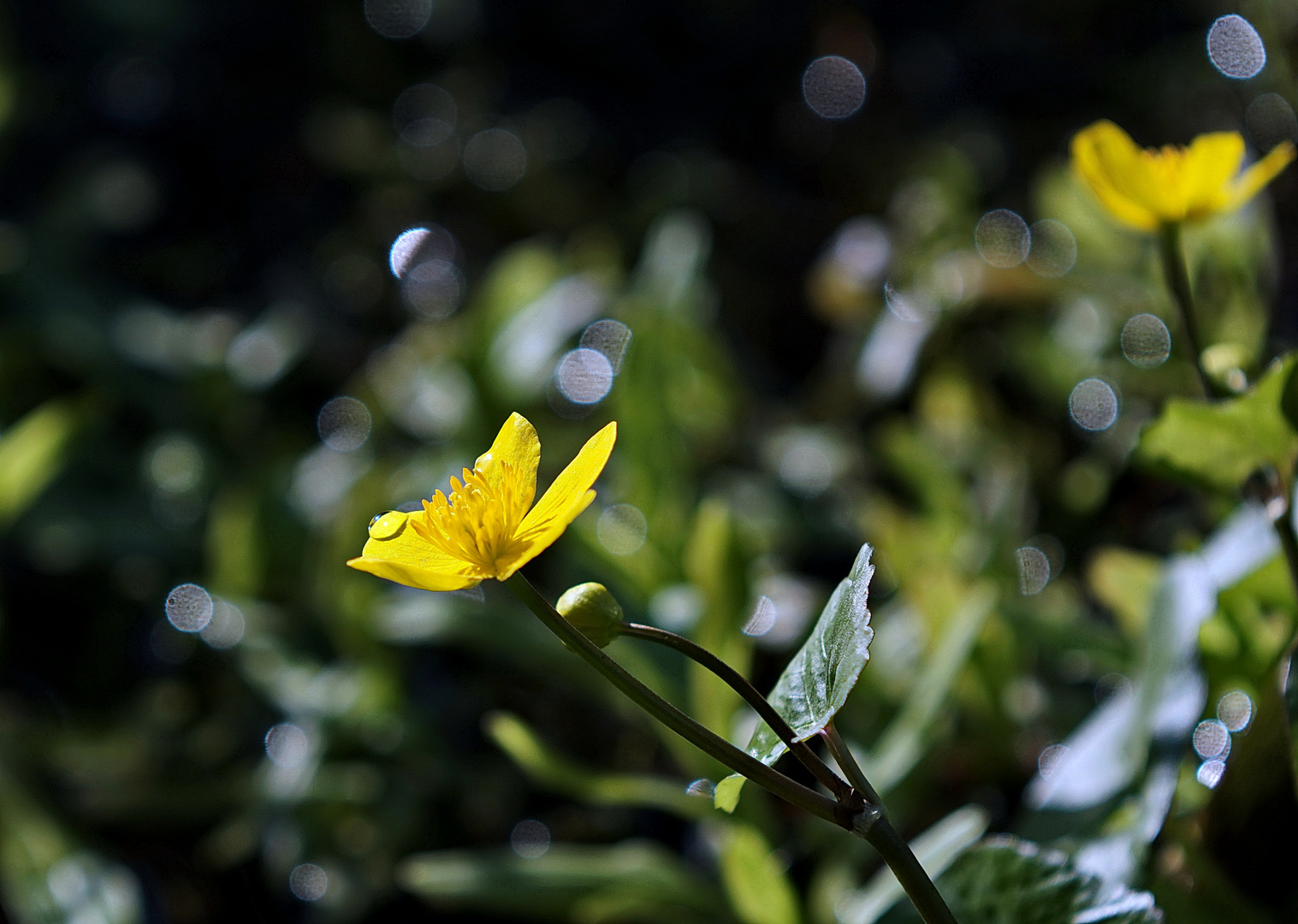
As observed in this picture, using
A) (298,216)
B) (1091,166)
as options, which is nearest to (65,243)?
(298,216)

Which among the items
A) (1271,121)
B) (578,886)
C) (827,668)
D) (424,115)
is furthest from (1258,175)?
(424,115)

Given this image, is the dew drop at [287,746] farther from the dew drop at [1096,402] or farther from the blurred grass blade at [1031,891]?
the dew drop at [1096,402]

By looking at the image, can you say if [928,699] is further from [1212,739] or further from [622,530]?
[622,530]

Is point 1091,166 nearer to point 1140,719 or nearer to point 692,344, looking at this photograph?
point 1140,719

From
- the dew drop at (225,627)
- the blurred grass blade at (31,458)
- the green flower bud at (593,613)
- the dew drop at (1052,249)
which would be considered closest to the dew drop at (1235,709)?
the green flower bud at (593,613)

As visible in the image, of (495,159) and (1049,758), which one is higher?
(1049,758)
